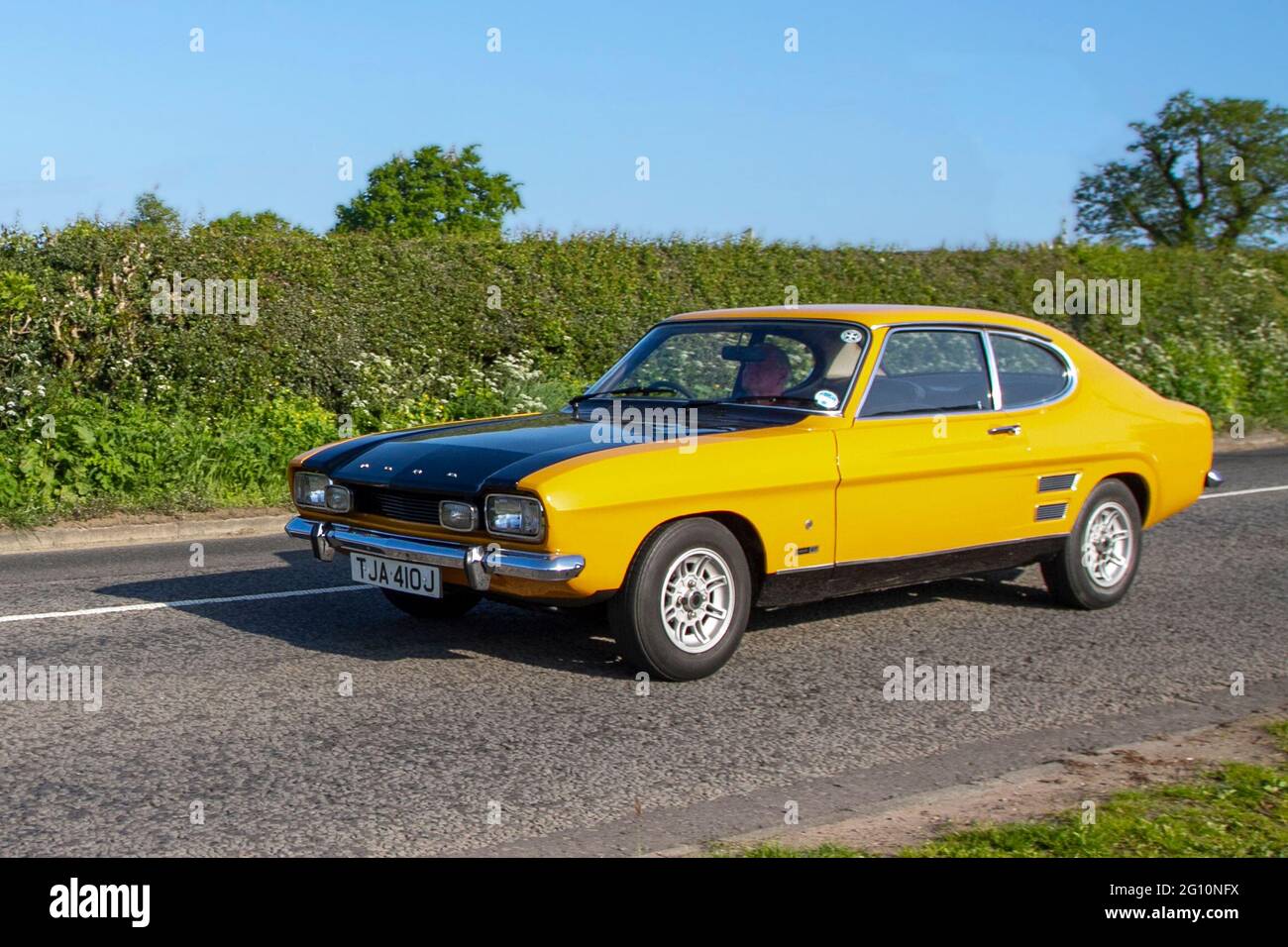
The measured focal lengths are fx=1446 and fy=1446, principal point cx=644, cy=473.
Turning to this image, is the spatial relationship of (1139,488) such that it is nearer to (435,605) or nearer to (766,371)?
(766,371)

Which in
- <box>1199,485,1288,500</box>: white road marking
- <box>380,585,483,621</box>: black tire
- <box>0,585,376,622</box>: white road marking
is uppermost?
<box>380,585,483,621</box>: black tire

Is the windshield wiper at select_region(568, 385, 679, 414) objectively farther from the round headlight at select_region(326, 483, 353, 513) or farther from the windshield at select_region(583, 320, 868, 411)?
the round headlight at select_region(326, 483, 353, 513)

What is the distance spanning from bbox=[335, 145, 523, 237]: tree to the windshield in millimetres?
44956

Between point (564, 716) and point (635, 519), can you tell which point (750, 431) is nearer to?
point (635, 519)

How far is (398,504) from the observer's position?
22.3 feet

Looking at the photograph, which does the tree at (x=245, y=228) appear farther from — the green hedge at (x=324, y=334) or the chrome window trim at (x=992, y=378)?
the chrome window trim at (x=992, y=378)

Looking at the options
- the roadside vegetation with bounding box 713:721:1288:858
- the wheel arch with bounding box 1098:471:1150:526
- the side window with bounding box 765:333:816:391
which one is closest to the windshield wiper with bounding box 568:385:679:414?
the side window with bounding box 765:333:816:391

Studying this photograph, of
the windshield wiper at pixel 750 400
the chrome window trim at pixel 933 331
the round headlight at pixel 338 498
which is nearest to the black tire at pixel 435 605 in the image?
the round headlight at pixel 338 498

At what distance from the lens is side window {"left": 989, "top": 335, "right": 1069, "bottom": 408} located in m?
8.02

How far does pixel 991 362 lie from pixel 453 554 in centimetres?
334

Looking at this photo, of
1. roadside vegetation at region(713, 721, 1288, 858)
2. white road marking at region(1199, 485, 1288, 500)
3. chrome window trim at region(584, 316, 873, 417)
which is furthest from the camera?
white road marking at region(1199, 485, 1288, 500)

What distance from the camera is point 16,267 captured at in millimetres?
13852

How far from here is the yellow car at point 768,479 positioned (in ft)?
20.8

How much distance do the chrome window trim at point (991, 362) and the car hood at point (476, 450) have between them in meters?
0.57
